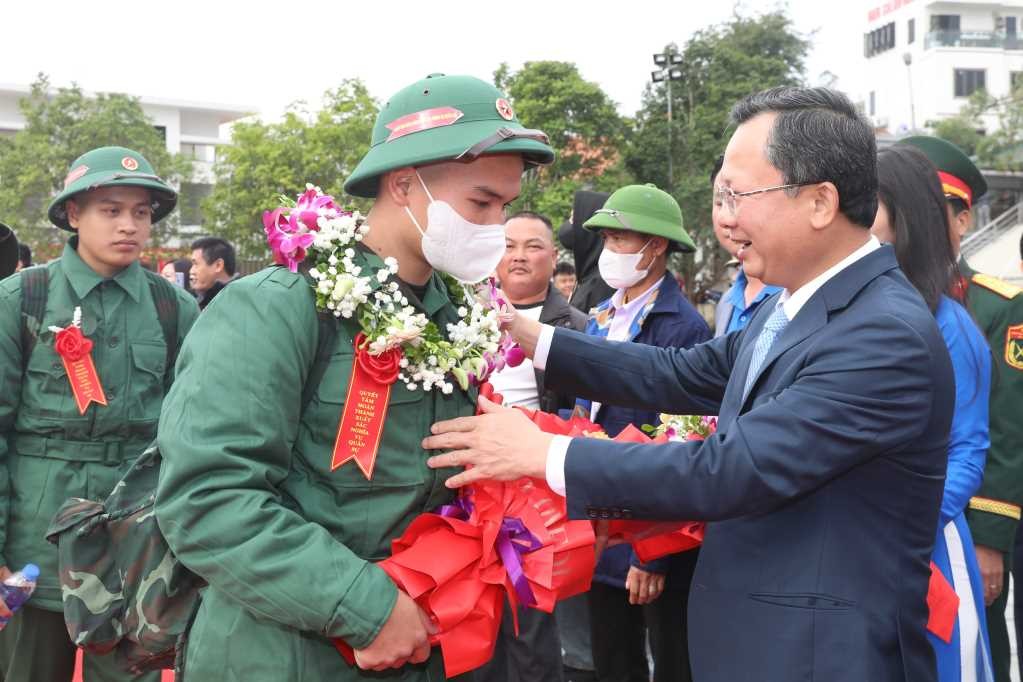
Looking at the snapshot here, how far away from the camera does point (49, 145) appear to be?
37.7m

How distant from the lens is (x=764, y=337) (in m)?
2.65

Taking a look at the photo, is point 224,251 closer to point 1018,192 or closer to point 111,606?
point 111,606

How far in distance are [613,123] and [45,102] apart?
77.8ft

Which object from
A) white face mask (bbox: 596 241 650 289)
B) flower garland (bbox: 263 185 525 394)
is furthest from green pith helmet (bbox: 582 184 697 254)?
flower garland (bbox: 263 185 525 394)

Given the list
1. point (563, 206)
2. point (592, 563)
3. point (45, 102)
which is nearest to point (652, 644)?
point (592, 563)

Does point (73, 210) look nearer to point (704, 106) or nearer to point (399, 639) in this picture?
point (399, 639)

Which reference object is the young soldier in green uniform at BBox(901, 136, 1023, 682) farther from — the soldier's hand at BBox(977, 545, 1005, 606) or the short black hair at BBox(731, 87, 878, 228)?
the short black hair at BBox(731, 87, 878, 228)

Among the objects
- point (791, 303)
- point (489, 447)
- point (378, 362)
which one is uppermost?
point (791, 303)

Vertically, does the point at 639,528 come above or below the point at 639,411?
below

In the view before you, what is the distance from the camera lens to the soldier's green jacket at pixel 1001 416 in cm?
385

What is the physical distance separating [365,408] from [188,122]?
79.6m

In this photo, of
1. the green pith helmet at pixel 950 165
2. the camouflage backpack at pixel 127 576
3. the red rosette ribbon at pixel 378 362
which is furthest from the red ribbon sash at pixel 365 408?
the green pith helmet at pixel 950 165

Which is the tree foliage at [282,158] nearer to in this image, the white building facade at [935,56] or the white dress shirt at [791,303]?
the white building facade at [935,56]

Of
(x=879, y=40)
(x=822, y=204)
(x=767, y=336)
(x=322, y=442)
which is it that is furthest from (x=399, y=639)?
(x=879, y=40)
